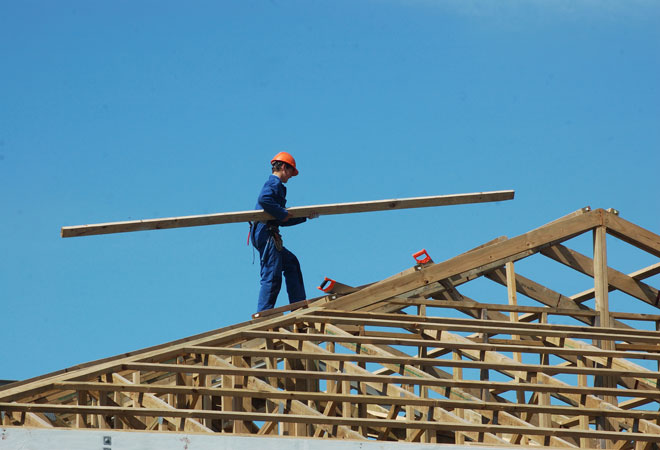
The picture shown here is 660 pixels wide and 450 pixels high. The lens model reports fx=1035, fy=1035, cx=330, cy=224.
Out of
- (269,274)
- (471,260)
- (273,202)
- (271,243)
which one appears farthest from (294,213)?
A: (471,260)

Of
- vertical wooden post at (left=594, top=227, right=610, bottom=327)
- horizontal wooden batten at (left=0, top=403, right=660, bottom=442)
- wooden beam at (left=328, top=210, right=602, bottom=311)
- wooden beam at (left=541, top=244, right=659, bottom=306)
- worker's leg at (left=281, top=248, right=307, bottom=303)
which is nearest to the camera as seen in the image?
horizontal wooden batten at (left=0, top=403, right=660, bottom=442)

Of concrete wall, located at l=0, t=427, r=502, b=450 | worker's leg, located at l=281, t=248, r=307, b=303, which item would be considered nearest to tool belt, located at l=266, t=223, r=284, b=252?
worker's leg, located at l=281, t=248, r=307, b=303

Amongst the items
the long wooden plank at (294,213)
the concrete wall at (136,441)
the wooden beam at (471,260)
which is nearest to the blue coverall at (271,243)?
the long wooden plank at (294,213)

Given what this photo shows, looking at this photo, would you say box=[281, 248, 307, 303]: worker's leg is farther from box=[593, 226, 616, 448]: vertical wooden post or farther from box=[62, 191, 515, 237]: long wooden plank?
box=[593, 226, 616, 448]: vertical wooden post

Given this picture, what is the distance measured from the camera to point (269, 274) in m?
13.3

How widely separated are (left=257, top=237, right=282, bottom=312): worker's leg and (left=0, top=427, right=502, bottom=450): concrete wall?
3893 millimetres

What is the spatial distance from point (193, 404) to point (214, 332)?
1000mm

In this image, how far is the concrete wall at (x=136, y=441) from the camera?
30.1 ft

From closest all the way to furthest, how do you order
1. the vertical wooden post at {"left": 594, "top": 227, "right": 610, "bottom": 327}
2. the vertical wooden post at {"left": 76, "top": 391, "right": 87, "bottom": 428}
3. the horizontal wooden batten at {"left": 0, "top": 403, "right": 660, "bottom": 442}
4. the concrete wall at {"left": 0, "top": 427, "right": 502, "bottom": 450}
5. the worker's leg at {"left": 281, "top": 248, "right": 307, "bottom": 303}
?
the concrete wall at {"left": 0, "top": 427, "right": 502, "bottom": 450} < the horizontal wooden batten at {"left": 0, "top": 403, "right": 660, "bottom": 442} < the vertical wooden post at {"left": 76, "top": 391, "right": 87, "bottom": 428} < the worker's leg at {"left": 281, "top": 248, "right": 307, "bottom": 303} < the vertical wooden post at {"left": 594, "top": 227, "right": 610, "bottom": 327}

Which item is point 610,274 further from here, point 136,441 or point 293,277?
point 136,441

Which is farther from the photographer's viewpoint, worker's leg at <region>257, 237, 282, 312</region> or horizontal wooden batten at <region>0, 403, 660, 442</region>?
worker's leg at <region>257, 237, 282, 312</region>

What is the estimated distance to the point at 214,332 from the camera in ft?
39.4

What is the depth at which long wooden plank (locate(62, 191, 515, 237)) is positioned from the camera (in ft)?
40.7

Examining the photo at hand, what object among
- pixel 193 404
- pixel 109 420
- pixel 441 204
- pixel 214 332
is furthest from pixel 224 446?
pixel 441 204
